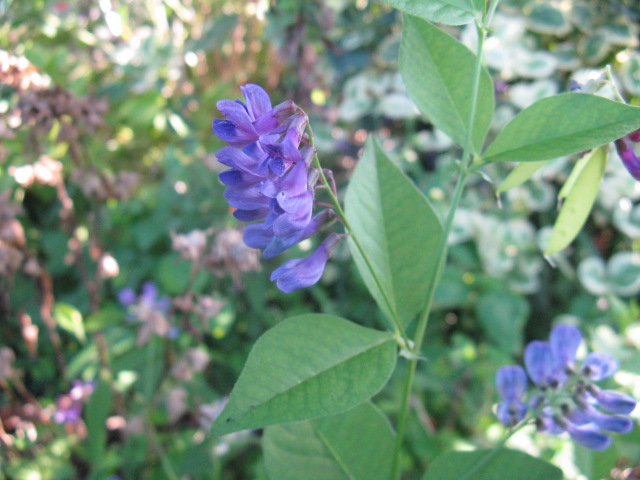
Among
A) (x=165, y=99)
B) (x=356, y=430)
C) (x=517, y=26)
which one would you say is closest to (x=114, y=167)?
(x=165, y=99)

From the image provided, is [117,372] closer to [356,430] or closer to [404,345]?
[356,430]

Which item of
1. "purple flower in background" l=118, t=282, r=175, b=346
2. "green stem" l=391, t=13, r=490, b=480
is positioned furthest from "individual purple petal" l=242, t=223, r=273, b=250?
"purple flower in background" l=118, t=282, r=175, b=346

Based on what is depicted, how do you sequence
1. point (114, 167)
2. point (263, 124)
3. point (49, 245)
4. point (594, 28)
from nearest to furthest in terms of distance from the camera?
point (263, 124) → point (49, 245) → point (594, 28) → point (114, 167)

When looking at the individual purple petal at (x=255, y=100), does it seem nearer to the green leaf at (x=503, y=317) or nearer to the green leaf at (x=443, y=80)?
the green leaf at (x=443, y=80)

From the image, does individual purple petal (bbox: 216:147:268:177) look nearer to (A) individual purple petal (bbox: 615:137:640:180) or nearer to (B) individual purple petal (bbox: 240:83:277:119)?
(B) individual purple petal (bbox: 240:83:277:119)

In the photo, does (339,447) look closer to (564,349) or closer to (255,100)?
(564,349)

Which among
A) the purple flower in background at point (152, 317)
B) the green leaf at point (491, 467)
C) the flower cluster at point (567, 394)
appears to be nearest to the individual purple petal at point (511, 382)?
the flower cluster at point (567, 394)

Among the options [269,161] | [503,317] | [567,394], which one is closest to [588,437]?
[567,394]
